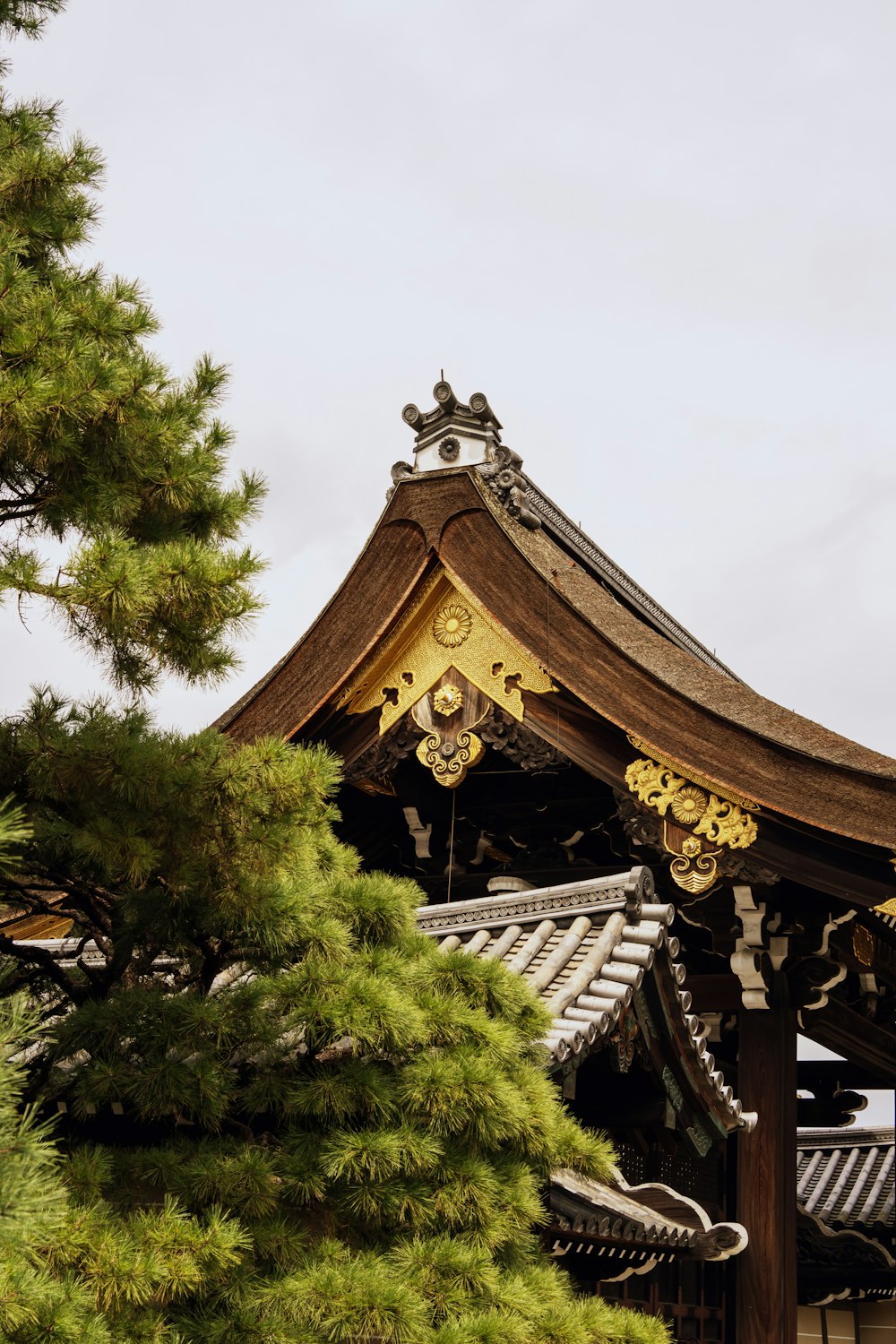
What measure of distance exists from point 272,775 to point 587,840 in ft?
14.5

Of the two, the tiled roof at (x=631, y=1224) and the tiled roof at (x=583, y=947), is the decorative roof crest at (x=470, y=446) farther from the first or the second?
the tiled roof at (x=631, y=1224)

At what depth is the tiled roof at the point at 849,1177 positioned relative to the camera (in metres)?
12.6

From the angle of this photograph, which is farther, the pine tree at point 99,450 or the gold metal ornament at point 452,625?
the gold metal ornament at point 452,625

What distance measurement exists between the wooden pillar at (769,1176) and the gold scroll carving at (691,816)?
2.49 ft

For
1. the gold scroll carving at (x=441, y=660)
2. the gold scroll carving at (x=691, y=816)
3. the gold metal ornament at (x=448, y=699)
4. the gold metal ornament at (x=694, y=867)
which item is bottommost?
the gold metal ornament at (x=694, y=867)

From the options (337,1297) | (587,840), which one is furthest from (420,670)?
(337,1297)

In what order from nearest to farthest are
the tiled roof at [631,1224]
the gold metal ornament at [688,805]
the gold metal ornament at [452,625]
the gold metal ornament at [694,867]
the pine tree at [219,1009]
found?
1. the pine tree at [219,1009]
2. the tiled roof at [631,1224]
3. the gold metal ornament at [694,867]
4. the gold metal ornament at [688,805]
5. the gold metal ornament at [452,625]

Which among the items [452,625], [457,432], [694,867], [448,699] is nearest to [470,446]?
[457,432]

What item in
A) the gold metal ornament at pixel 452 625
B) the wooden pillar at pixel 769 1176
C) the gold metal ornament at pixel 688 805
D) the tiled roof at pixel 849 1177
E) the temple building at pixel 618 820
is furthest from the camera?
the tiled roof at pixel 849 1177

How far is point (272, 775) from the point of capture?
3.58m

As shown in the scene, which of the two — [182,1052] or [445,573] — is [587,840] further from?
[182,1052]

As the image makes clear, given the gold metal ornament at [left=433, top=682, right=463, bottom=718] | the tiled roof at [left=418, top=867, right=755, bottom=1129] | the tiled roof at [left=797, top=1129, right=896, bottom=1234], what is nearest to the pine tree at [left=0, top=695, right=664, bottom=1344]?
the tiled roof at [left=418, top=867, right=755, bottom=1129]

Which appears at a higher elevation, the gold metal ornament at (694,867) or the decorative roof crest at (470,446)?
the decorative roof crest at (470,446)

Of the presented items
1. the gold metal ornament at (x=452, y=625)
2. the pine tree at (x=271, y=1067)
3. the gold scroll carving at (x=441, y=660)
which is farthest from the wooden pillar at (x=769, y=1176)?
the pine tree at (x=271, y=1067)
